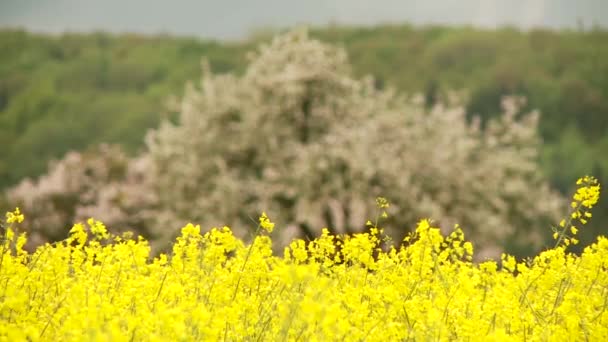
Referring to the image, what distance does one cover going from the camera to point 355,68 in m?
92.8

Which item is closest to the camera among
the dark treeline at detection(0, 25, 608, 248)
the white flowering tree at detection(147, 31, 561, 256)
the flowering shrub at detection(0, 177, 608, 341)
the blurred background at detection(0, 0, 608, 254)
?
the flowering shrub at detection(0, 177, 608, 341)

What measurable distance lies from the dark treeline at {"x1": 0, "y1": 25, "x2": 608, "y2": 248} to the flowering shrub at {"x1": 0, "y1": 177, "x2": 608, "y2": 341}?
6935 cm

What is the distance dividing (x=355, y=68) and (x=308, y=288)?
88317mm

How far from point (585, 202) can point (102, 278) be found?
3.11 m

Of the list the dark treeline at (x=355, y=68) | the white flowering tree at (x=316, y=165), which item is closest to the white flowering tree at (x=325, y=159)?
the white flowering tree at (x=316, y=165)

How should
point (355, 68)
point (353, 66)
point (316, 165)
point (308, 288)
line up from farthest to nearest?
point (355, 68)
point (353, 66)
point (316, 165)
point (308, 288)

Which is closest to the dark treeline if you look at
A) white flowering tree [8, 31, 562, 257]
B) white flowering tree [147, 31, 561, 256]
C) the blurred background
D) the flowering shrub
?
the blurred background

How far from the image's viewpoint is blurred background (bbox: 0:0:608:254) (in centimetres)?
8375

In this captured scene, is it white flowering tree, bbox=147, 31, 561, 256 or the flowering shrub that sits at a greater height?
white flowering tree, bbox=147, 31, 561, 256

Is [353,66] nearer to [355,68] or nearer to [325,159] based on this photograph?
[355,68]

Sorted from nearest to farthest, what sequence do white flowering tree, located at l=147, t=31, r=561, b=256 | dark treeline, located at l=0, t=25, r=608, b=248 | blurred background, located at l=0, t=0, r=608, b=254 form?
white flowering tree, located at l=147, t=31, r=561, b=256
blurred background, located at l=0, t=0, r=608, b=254
dark treeline, located at l=0, t=25, r=608, b=248

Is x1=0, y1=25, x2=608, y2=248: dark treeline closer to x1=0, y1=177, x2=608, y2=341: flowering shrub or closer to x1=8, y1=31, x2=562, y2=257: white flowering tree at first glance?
x1=8, y1=31, x2=562, y2=257: white flowering tree

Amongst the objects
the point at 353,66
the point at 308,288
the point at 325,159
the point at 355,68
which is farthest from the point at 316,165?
the point at 355,68

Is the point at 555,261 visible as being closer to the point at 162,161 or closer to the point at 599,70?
the point at 162,161
